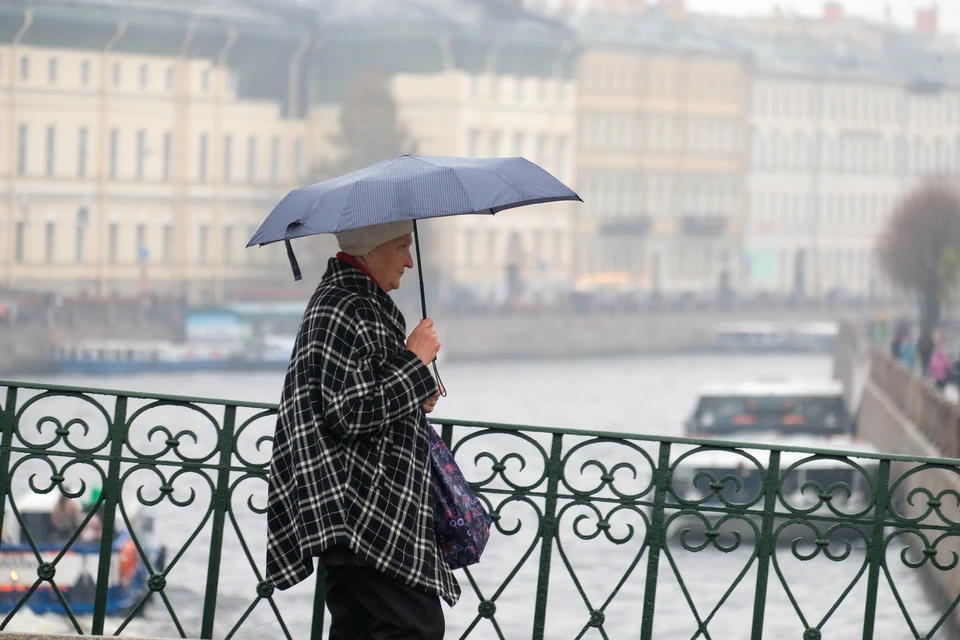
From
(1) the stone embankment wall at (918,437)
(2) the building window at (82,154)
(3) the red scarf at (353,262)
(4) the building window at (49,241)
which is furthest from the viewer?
(2) the building window at (82,154)

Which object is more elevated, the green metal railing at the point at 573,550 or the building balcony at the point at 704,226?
the building balcony at the point at 704,226

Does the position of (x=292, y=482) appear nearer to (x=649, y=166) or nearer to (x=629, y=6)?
(x=649, y=166)

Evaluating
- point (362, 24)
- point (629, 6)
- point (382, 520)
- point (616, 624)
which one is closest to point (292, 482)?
point (382, 520)

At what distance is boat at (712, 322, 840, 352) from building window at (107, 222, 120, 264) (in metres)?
18.8

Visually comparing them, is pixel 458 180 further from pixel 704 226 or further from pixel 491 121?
pixel 704 226

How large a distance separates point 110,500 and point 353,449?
85 cm

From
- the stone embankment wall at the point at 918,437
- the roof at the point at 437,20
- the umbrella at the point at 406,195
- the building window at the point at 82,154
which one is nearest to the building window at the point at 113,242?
the building window at the point at 82,154

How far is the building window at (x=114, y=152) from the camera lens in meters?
47.1

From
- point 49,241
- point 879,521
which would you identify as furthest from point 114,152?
point 879,521

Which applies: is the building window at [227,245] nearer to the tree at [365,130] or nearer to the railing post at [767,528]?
the tree at [365,130]

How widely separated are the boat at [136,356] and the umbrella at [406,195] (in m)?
41.1

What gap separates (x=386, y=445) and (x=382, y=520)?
0.35ft

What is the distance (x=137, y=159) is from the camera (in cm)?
4747

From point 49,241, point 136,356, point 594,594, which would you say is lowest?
point 594,594
